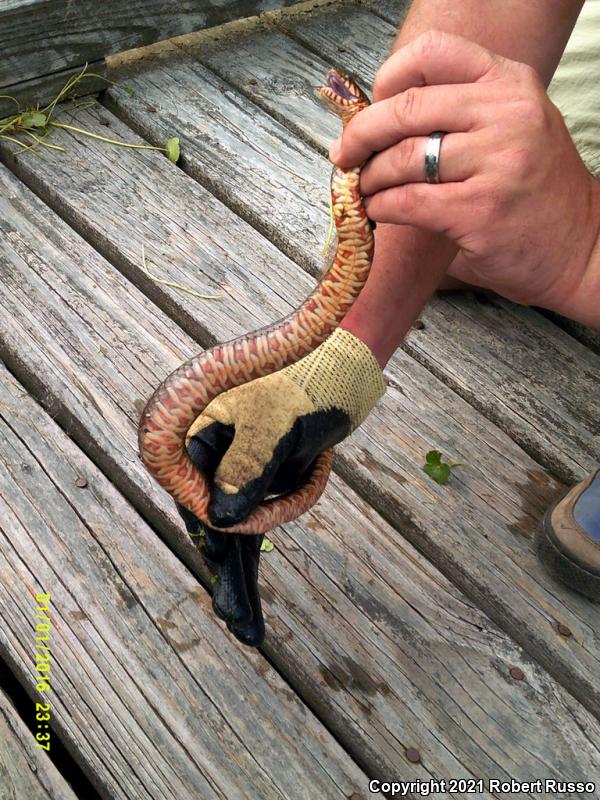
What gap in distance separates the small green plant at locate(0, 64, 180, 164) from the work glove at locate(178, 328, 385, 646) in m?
1.23

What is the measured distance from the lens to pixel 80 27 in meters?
2.49

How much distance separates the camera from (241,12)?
288 centimetres

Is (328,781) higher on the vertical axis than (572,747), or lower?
lower

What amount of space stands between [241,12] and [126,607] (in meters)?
2.20

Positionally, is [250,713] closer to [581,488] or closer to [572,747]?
[572,747]

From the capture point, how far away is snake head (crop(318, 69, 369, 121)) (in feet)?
3.83

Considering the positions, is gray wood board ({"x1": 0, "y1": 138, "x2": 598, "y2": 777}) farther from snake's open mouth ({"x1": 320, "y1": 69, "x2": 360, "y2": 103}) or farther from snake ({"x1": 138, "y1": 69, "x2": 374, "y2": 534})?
snake's open mouth ({"x1": 320, "y1": 69, "x2": 360, "y2": 103})

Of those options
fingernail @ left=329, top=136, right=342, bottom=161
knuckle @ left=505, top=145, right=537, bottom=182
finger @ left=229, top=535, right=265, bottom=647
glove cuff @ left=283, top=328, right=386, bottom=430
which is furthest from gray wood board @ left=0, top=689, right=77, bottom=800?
knuckle @ left=505, top=145, right=537, bottom=182

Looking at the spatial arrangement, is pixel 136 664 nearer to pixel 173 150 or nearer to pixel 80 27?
pixel 173 150

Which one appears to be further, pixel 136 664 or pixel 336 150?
pixel 136 664

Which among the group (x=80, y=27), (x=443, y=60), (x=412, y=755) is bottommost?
(x=412, y=755)

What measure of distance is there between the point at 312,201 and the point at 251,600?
1.38 metres

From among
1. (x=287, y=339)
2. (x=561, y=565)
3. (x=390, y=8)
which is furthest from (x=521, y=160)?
(x=390, y=8)

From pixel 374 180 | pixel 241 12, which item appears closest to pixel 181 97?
pixel 241 12
